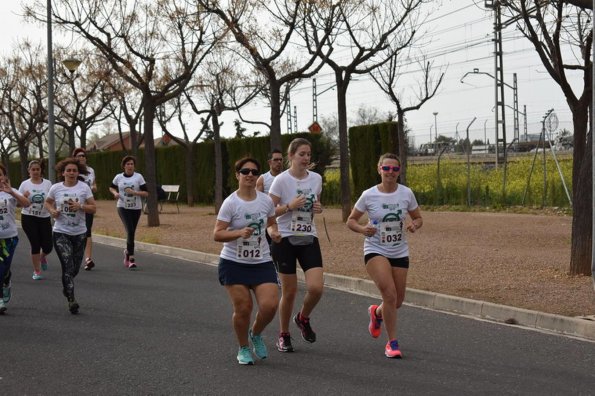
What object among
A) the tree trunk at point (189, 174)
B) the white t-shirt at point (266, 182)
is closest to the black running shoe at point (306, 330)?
the white t-shirt at point (266, 182)

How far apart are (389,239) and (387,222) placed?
142 mm

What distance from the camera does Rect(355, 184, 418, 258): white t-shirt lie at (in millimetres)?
7375

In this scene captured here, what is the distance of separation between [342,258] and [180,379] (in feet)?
26.7

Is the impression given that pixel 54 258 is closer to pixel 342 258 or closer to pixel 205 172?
pixel 342 258

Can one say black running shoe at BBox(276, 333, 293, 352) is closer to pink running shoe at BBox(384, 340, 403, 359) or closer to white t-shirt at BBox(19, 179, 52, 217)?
pink running shoe at BBox(384, 340, 403, 359)

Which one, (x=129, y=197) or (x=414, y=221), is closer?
(x=414, y=221)

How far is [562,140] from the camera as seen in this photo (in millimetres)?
33781

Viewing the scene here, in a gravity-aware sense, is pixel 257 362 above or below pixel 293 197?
below

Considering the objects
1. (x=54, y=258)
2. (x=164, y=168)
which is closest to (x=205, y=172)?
(x=164, y=168)

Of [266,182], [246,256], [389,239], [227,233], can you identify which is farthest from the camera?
[266,182]

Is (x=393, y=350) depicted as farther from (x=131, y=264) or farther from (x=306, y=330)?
(x=131, y=264)

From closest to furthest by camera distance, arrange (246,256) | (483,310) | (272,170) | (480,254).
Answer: (246,256) < (483,310) < (272,170) < (480,254)

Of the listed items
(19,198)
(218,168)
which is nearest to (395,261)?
(19,198)

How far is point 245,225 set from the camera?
6879 millimetres
